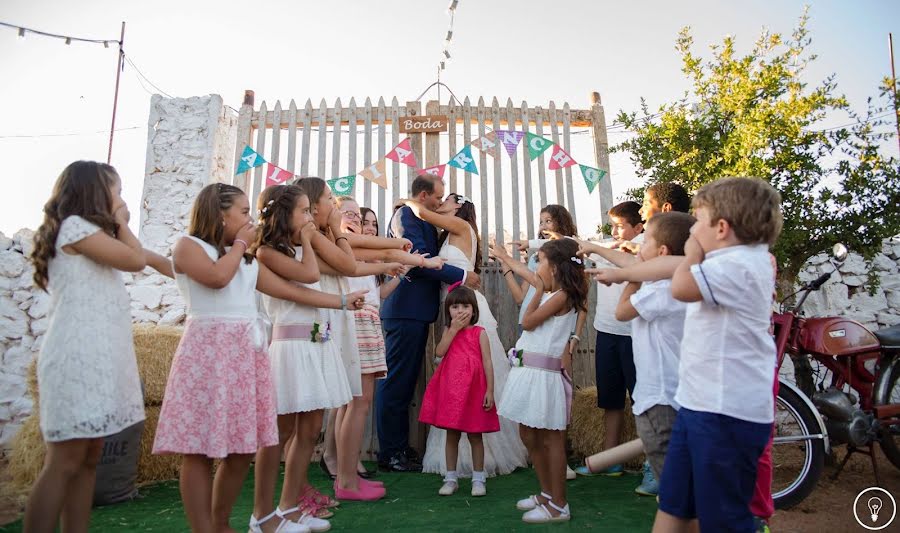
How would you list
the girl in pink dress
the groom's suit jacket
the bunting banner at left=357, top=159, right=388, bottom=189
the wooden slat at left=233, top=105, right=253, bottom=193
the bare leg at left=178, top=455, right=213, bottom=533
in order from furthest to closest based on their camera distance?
the wooden slat at left=233, top=105, right=253, bottom=193 → the bunting banner at left=357, top=159, right=388, bottom=189 → the groom's suit jacket → the girl in pink dress → the bare leg at left=178, top=455, right=213, bottom=533

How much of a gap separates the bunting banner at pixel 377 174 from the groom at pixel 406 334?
749mm

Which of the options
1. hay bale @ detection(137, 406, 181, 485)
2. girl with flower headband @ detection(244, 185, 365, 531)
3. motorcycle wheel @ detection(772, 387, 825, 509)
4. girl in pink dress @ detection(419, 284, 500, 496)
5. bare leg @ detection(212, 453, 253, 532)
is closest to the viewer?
bare leg @ detection(212, 453, 253, 532)

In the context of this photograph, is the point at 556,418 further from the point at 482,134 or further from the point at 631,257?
the point at 482,134

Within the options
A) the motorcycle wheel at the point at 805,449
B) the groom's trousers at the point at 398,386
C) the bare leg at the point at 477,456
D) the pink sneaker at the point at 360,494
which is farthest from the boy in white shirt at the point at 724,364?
the groom's trousers at the point at 398,386

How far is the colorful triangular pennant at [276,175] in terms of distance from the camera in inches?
191

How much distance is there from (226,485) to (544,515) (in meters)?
1.48

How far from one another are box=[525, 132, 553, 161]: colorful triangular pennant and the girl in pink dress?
1701 mm

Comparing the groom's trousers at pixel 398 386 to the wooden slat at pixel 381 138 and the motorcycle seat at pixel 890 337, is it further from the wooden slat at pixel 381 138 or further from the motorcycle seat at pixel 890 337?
the motorcycle seat at pixel 890 337

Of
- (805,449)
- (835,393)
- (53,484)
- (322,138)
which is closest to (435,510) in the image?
(53,484)

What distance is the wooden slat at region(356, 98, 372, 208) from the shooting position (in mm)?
4836

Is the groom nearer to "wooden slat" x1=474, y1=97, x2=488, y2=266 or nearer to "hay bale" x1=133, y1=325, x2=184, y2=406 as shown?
"wooden slat" x1=474, y1=97, x2=488, y2=266

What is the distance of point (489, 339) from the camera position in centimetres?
395

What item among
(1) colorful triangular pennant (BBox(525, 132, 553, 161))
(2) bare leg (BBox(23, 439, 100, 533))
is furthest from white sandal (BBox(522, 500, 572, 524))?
(1) colorful triangular pennant (BBox(525, 132, 553, 161))

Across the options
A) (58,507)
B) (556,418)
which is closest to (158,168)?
(58,507)
